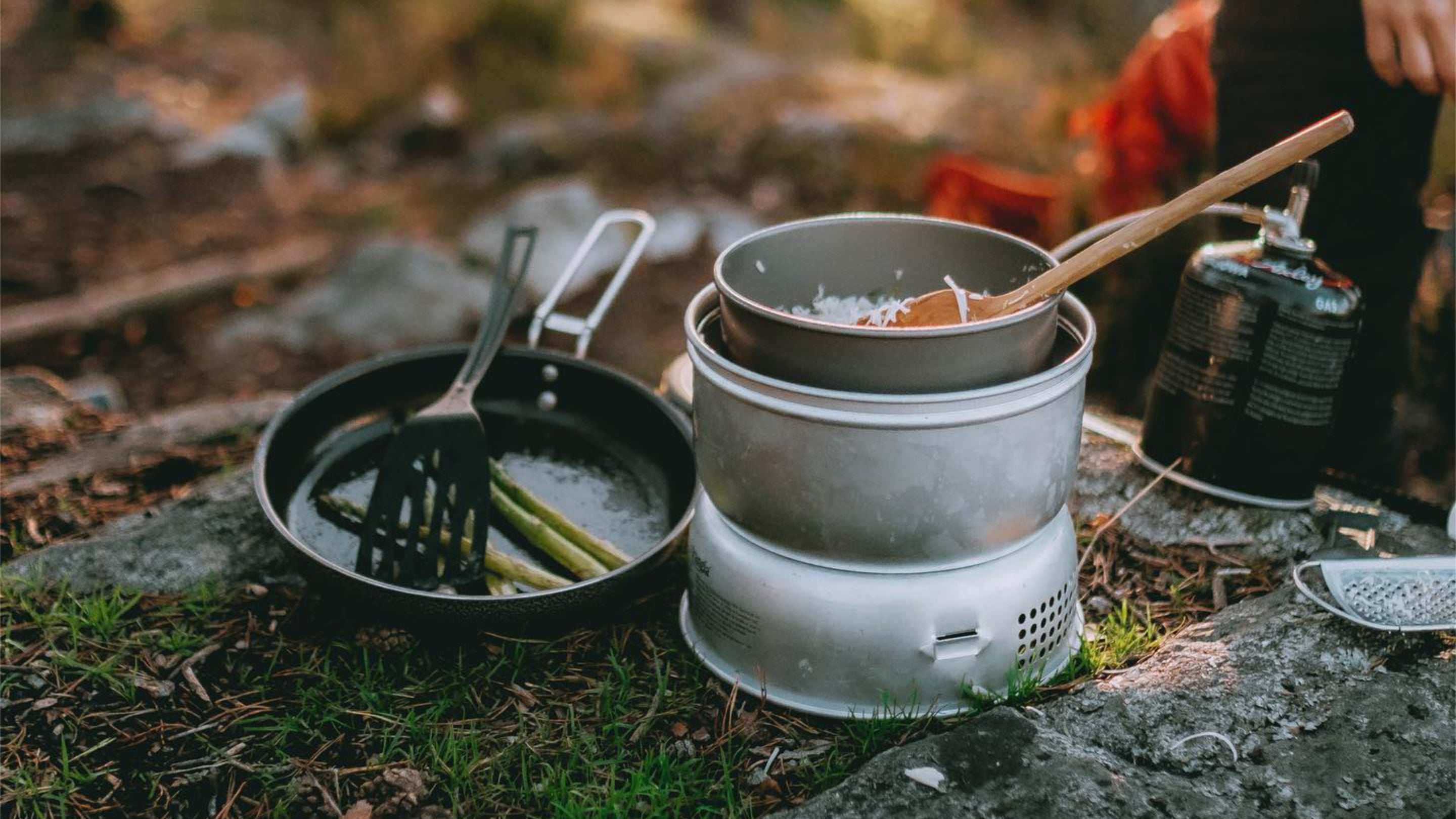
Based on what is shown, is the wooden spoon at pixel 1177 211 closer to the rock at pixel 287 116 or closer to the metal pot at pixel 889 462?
the metal pot at pixel 889 462

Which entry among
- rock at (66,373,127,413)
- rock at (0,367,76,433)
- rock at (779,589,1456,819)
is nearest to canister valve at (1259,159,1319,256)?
rock at (779,589,1456,819)

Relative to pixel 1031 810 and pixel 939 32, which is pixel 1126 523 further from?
pixel 939 32

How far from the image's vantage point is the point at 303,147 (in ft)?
21.6

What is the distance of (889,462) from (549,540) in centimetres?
88

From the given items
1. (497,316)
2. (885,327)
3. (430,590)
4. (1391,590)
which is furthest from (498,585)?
(1391,590)

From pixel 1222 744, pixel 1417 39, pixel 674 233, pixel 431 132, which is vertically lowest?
pixel 674 233

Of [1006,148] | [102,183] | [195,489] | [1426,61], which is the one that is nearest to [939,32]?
[1006,148]

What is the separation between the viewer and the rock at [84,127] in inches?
233

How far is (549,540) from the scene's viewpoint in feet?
7.29

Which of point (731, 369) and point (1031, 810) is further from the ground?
point (731, 369)

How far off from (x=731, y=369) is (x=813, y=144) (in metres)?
4.98

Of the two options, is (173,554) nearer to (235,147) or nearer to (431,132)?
(235,147)

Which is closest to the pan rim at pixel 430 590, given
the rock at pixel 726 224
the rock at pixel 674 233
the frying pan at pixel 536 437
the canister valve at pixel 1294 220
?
the frying pan at pixel 536 437

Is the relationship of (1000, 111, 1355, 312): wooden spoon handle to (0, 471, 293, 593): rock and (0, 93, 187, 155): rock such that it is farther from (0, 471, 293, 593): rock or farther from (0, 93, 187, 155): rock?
(0, 93, 187, 155): rock
